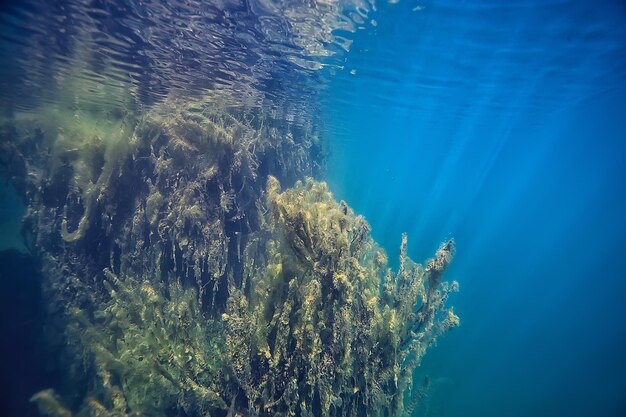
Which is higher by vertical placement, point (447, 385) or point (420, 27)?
point (420, 27)

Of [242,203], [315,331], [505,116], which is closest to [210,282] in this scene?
[242,203]

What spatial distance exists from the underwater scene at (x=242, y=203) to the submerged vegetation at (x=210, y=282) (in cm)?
5

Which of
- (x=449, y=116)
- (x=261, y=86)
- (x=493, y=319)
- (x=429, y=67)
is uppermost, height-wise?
(x=429, y=67)

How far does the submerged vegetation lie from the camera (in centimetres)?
438

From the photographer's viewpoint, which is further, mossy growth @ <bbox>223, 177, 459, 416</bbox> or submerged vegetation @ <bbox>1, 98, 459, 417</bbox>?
submerged vegetation @ <bbox>1, 98, 459, 417</bbox>

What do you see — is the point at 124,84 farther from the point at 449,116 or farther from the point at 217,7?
the point at 449,116

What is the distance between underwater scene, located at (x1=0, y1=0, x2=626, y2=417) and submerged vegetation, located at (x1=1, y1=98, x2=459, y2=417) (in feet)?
0.15

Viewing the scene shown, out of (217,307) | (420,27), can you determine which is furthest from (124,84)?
(420,27)

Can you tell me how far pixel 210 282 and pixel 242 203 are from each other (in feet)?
9.64

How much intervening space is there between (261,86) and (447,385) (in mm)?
19956

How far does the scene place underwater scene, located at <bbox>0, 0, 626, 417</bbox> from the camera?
4.60 metres

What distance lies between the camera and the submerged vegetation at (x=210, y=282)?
4.38 m

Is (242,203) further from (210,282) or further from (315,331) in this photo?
(315,331)

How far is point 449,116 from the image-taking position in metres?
26.5
